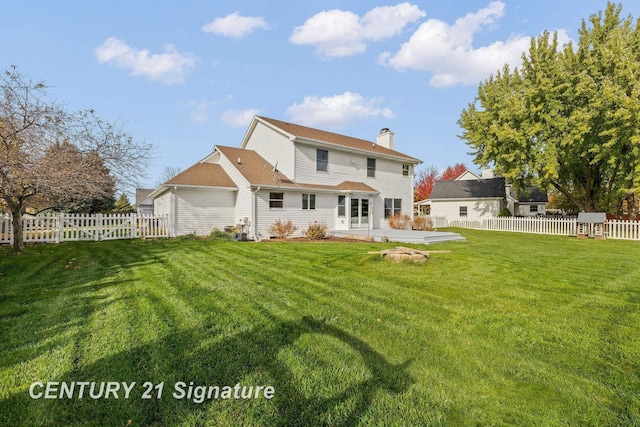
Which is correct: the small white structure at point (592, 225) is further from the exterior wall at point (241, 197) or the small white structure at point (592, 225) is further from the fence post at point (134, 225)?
the fence post at point (134, 225)

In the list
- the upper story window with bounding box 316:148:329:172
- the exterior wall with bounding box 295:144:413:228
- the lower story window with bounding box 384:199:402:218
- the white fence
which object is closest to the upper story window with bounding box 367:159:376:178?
the exterior wall with bounding box 295:144:413:228

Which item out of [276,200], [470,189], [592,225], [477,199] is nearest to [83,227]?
[276,200]

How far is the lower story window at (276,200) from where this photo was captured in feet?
52.4

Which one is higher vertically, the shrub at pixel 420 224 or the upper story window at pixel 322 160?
the upper story window at pixel 322 160

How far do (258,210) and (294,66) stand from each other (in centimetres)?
866

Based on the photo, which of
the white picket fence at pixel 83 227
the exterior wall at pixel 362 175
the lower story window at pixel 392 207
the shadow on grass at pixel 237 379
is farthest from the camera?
the lower story window at pixel 392 207

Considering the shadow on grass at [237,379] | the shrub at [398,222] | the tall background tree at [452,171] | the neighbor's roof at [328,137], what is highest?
the tall background tree at [452,171]

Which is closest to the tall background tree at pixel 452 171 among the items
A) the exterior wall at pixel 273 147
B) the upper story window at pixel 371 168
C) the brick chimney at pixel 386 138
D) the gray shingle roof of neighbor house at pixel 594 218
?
the brick chimney at pixel 386 138

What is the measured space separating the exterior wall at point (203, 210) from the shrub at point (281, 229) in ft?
9.84

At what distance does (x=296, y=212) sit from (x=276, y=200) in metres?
1.41

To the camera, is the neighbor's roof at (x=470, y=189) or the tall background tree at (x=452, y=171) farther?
the tall background tree at (x=452, y=171)

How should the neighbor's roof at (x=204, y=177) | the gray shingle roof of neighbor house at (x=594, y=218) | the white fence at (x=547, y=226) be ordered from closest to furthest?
the neighbor's roof at (x=204, y=177) → the gray shingle roof of neighbor house at (x=594, y=218) → the white fence at (x=547, y=226)

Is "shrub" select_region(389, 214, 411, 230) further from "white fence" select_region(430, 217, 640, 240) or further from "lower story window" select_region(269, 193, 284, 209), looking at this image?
"lower story window" select_region(269, 193, 284, 209)

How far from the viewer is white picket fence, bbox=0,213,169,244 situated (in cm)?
1234
